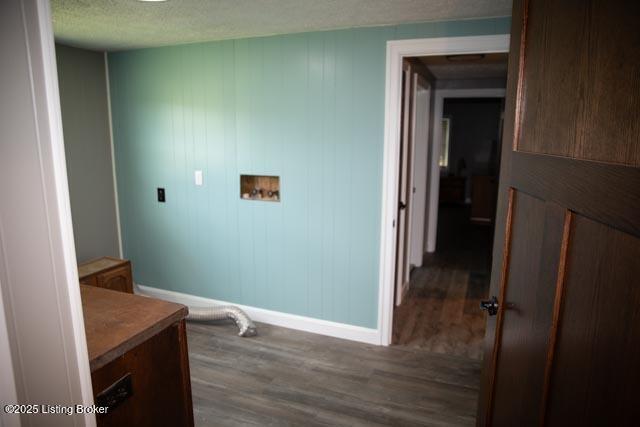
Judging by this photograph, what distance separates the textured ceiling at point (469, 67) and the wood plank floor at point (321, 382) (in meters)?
2.52

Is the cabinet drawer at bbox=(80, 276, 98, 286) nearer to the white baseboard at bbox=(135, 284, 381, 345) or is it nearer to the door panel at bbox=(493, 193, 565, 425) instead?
the white baseboard at bbox=(135, 284, 381, 345)

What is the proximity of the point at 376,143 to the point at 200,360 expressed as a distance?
6.38ft

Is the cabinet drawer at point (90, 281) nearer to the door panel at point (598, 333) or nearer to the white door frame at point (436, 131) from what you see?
the door panel at point (598, 333)

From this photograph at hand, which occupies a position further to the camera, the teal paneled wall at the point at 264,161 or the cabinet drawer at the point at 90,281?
the cabinet drawer at the point at 90,281

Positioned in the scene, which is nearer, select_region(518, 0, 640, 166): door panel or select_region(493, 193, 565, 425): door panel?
select_region(518, 0, 640, 166): door panel

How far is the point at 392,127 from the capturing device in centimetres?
277

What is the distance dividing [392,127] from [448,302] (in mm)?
1996

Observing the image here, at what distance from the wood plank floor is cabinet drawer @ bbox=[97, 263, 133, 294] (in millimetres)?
782

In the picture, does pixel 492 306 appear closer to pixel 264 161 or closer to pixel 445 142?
pixel 264 161

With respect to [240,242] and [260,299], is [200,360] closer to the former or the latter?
[260,299]

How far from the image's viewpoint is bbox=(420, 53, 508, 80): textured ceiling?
12.1ft

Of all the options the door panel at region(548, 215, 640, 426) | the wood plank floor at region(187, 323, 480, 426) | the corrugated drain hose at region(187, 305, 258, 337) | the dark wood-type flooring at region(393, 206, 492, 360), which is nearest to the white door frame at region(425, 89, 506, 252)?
the dark wood-type flooring at region(393, 206, 492, 360)

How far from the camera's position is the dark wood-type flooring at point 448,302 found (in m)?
3.17

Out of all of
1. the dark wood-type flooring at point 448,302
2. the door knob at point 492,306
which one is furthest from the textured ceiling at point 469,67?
the door knob at point 492,306
